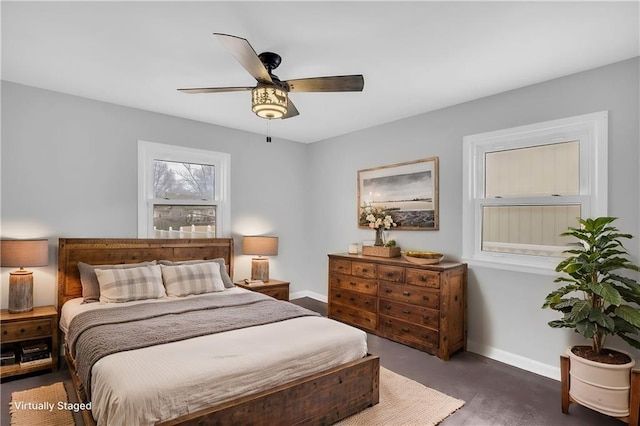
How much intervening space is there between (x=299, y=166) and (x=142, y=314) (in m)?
3.45

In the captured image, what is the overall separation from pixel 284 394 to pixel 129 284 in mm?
2063

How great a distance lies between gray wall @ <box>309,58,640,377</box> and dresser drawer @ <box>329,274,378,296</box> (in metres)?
0.72

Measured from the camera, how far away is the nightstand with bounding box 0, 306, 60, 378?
285 cm

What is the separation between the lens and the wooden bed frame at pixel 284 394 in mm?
1853

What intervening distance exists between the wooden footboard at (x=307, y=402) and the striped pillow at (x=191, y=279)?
1.13 metres

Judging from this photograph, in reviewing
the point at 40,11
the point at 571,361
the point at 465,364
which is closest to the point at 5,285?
the point at 40,11

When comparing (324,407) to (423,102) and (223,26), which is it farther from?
(423,102)

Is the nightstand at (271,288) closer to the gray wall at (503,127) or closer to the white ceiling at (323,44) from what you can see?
the gray wall at (503,127)

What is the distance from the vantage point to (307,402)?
212 centimetres

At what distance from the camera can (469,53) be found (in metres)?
2.60

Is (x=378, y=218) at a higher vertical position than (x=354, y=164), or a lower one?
lower

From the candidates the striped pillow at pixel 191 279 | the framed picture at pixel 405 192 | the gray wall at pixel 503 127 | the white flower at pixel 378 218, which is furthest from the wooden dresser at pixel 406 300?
the striped pillow at pixel 191 279

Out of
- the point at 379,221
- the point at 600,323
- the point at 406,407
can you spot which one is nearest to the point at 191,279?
the point at 379,221

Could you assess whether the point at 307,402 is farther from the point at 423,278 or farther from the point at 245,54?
the point at 245,54
